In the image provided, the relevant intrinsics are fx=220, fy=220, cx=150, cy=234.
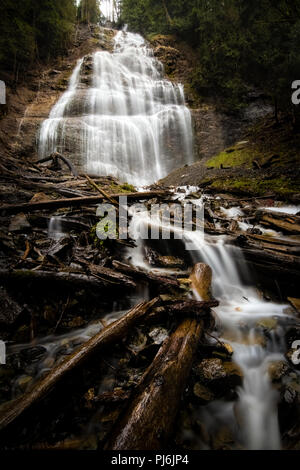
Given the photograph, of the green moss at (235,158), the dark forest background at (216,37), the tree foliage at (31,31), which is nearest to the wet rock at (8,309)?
the green moss at (235,158)

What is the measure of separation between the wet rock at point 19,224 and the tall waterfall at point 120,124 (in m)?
10.5

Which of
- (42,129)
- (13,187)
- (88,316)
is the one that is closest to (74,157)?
(42,129)

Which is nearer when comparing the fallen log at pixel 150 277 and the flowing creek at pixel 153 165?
the flowing creek at pixel 153 165

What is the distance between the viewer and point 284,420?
1.88 metres

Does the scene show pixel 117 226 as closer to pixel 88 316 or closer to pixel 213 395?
pixel 88 316

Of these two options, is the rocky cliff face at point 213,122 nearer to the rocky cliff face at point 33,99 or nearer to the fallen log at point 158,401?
the rocky cliff face at point 33,99

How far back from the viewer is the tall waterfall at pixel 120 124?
47.4 ft

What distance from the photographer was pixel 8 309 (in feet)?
8.25

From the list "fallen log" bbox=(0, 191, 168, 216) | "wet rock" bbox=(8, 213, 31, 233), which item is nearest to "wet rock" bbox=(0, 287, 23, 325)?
"wet rock" bbox=(8, 213, 31, 233)

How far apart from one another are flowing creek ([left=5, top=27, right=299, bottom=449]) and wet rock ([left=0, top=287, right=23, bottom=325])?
312mm

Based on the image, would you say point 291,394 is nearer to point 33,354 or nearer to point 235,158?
point 33,354

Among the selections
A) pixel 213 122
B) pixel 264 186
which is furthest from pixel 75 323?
pixel 213 122
